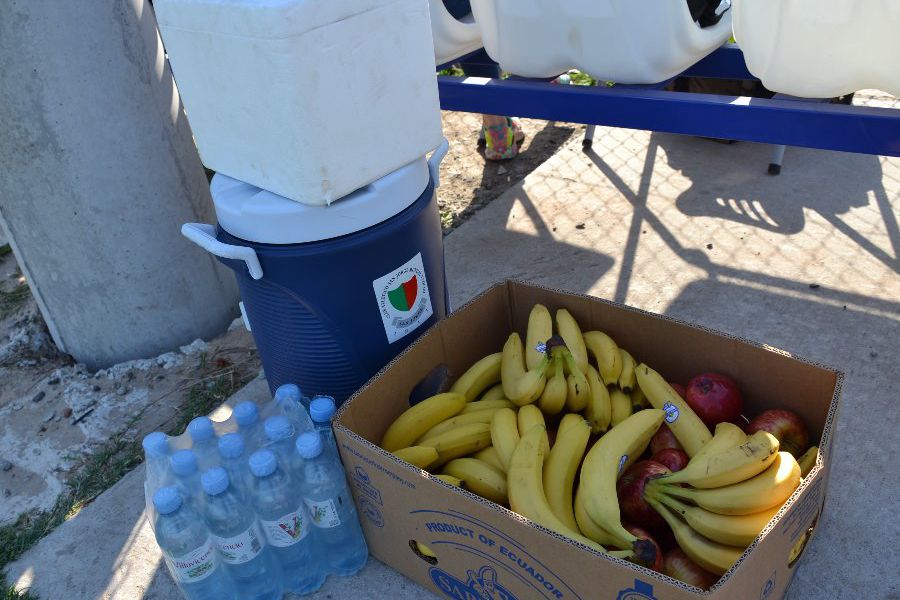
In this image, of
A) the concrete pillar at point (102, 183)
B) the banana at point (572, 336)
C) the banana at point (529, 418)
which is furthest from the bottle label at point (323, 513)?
the concrete pillar at point (102, 183)

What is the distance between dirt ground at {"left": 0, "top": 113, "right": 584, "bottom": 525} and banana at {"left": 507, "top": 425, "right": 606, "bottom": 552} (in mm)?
1402

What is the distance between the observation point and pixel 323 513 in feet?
6.59

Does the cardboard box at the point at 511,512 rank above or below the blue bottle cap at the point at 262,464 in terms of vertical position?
below

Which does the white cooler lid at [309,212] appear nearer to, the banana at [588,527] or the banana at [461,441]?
the banana at [461,441]

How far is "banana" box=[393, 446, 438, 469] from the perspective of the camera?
2012 millimetres

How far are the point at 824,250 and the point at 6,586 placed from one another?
3107 millimetres

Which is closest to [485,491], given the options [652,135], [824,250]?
[824,250]

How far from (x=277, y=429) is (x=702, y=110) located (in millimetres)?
1613

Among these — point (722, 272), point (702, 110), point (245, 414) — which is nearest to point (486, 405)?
point (245, 414)

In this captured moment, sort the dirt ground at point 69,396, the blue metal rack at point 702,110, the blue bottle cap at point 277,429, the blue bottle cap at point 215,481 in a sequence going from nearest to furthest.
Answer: the blue bottle cap at point 215,481 → the blue bottle cap at point 277,429 → the blue metal rack at point 702,110 → the dirt ground at point 69,396

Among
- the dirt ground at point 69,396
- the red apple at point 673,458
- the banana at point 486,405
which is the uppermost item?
the red apple at point 673,458

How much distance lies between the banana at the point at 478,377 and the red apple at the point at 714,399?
0.57 meters

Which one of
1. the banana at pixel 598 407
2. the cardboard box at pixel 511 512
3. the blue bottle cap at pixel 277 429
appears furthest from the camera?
the banana at pixel 598 407

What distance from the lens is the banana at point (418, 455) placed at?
201cm
